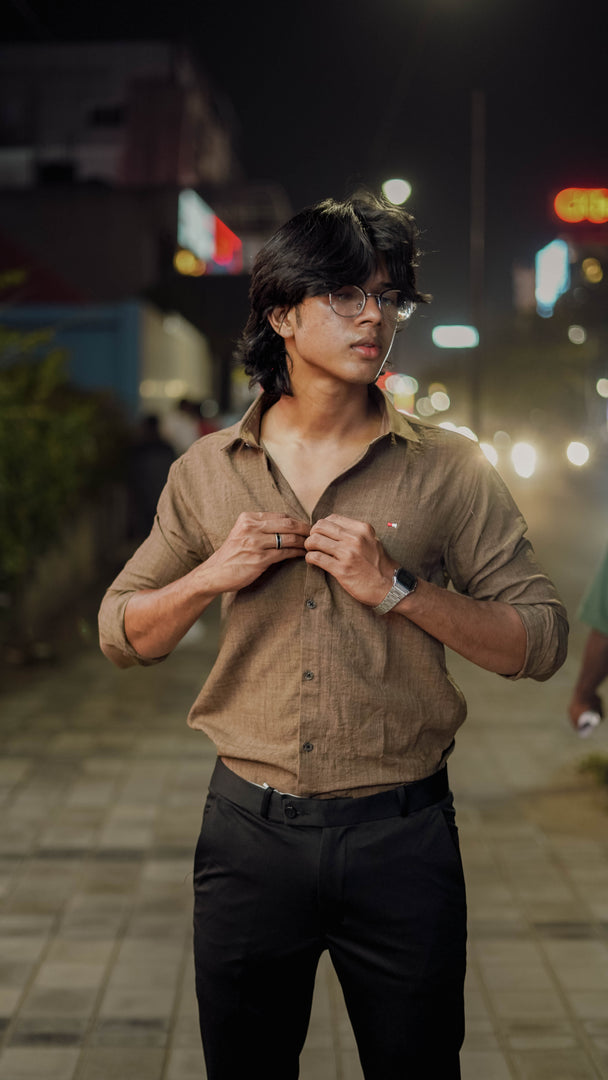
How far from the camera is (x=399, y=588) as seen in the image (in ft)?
6.74

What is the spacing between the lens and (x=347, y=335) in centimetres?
213

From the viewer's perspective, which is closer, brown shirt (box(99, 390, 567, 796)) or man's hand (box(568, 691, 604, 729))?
brown shirt (box(99, 390, 567, 796))

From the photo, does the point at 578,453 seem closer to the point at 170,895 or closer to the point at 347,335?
the point at 347,335

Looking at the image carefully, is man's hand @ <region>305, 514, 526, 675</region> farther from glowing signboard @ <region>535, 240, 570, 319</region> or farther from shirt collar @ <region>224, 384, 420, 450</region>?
glowing signboard @ <region>535, 240, 570, 319</region>

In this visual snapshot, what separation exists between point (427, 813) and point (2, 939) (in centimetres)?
281

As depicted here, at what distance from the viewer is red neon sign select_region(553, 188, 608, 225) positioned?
2274 centimetres

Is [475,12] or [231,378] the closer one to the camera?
[475,12]

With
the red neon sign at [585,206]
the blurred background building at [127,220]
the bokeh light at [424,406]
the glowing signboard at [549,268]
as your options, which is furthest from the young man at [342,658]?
the bokeh light at [424,406]

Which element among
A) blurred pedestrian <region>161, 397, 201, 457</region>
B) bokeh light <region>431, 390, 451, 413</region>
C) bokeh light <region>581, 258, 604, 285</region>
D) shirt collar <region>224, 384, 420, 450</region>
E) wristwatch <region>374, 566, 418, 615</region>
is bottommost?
bokeh light <region>431, 390, 451, 413</region>

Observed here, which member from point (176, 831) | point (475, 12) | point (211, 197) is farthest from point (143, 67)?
point (176, 831)

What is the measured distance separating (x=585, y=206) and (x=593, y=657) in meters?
21.6

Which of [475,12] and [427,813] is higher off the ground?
[475,12]

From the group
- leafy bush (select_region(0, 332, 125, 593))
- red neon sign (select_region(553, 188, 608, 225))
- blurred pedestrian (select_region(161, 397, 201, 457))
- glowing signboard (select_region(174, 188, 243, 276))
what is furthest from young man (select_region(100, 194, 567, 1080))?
glowing signboard (select_region(174, 188, 243, 276))

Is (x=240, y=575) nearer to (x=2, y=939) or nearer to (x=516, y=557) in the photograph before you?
(x=516, y=557)
